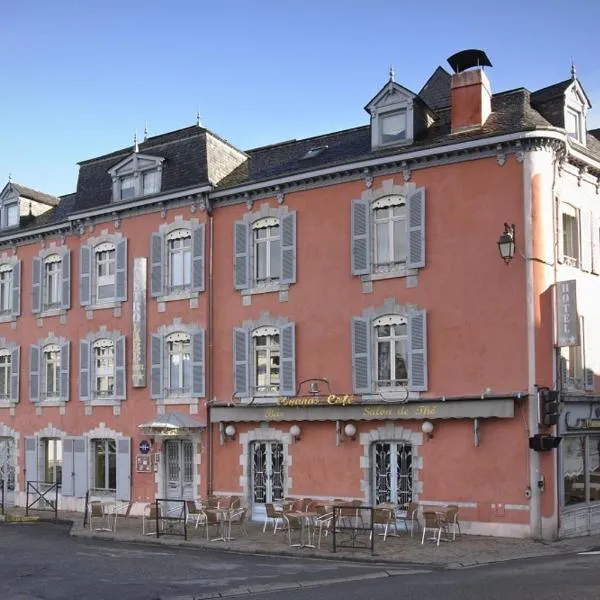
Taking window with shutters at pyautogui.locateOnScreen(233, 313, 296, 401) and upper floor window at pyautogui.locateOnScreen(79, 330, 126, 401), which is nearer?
window with shutters at pyautogui.locateOnScreen(233, 313, 296, 401)

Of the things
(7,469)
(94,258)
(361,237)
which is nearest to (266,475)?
(361,237)

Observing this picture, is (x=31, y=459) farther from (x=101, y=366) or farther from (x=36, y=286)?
(x=36, y=286)

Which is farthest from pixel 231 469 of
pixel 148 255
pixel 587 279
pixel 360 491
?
pixel 587 279

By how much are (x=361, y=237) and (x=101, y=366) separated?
906cm

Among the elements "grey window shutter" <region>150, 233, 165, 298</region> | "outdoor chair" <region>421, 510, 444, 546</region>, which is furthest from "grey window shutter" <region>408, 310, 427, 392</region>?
"grey window shutter" <region>150, 233, 165, 298</region>

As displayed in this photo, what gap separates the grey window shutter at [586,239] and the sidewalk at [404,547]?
5876 millimetres

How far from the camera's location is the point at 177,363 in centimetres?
2344

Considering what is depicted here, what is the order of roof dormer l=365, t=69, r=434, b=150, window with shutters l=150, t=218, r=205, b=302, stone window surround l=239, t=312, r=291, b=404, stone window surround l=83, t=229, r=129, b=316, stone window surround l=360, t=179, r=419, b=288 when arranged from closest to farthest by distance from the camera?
1. stone window surround l=360, t=179, r=419, b=288
2. roof dormer l=365, t=69, r=434, b=150
3. stone window surround l=239, t=312, r=291, b=404
4. window with shutters l=150, t=218, r=205, b=302
5. stone window surround l=83, t=229, r=129, b=316

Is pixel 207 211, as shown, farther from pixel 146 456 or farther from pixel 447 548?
pixel 447 548

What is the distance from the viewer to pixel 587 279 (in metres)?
20.1

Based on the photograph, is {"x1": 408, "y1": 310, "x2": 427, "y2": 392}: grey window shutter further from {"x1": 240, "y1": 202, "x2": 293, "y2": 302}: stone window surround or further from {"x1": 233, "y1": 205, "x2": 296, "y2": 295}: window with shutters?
{"x1": 240, "y1": 202, "x2": 293, "y2": 302}: stone window surround

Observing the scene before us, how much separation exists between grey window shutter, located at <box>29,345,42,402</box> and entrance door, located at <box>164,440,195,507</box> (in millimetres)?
5627

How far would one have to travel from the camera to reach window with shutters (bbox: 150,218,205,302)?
2316 cm

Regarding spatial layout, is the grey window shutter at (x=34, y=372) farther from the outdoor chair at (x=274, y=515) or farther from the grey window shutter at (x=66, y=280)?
the outdoor chair at (x=274, y=515)
